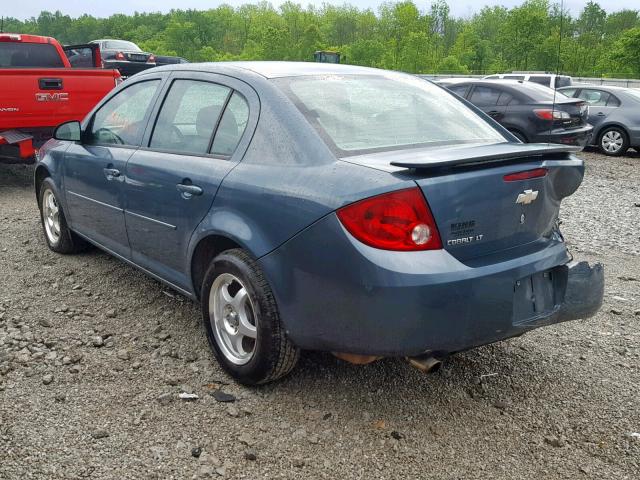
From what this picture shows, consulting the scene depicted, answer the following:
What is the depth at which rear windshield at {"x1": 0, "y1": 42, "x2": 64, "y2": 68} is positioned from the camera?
938 centimetres

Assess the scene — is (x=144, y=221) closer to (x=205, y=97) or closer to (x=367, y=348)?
(x=205, y=97)

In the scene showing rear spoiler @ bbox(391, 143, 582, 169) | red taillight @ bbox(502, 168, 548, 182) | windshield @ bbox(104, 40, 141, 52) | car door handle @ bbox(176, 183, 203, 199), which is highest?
windshield @ bbox(104, 40, 141, 52)

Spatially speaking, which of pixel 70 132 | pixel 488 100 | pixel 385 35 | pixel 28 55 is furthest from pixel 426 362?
pixel 385 35

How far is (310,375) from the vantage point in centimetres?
346

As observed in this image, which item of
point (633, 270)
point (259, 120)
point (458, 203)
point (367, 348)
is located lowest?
point (633, 270)

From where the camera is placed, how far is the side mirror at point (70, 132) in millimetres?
4828

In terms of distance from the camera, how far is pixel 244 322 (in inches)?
129

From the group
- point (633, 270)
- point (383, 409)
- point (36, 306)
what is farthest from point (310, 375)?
point (633, 270)

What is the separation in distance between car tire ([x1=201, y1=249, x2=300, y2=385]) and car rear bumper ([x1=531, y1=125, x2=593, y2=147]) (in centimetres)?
904

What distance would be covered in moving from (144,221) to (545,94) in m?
9.70

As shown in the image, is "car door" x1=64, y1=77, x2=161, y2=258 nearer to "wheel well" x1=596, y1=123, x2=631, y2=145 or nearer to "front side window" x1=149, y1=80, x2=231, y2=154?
"front side window" x1=149, y1=80, x2=231, y2=154

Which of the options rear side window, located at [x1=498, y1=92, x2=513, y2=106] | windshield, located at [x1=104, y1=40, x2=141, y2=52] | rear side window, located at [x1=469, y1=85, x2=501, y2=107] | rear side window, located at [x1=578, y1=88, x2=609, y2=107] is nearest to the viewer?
rear side window, located at [x1=498, y1=92, x2=513, y2=106]

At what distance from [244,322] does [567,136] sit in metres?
9.69

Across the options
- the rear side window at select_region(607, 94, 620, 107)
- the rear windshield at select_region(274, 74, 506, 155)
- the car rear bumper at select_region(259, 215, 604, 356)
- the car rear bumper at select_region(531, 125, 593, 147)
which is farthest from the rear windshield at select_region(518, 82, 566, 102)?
the car rear bumper at select_region(259, 215, 604, 356)
